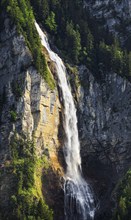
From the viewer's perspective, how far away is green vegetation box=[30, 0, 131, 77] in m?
74.6

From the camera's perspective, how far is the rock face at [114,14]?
8131cm

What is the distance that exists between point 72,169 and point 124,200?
10492mm

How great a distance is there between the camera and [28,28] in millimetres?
69812

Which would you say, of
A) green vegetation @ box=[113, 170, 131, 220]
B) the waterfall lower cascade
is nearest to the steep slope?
green vegetation @ box=[113, 170, 131, 220]

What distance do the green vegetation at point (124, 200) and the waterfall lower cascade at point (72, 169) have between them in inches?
192

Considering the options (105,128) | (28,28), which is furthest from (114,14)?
(105,128)

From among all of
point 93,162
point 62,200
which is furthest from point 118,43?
point 62,200

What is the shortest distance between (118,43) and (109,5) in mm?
10526

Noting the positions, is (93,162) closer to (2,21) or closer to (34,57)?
(34,57)

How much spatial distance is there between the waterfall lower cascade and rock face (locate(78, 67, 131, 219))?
199 cm

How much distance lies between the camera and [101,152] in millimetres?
67875

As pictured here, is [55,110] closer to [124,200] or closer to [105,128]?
[105,128]

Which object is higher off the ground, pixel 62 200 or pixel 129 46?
pixel 129 46

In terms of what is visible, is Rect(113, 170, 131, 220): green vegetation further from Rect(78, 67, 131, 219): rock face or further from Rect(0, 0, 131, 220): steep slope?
Rect(78, 67, 131, 219): rock face
